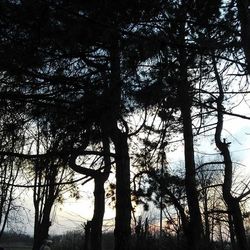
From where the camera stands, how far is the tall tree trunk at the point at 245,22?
6.04 metres

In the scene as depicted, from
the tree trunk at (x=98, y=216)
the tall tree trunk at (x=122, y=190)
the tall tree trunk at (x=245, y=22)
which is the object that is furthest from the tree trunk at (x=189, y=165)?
the tree trunk at (x=98, y=216)

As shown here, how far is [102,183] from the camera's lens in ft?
45.9

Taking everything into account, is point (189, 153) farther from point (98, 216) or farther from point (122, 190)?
point (98, 216)

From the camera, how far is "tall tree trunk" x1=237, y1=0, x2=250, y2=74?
604 cm

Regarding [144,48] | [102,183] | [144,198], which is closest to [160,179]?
[144,198]

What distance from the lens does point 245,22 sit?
618 cm

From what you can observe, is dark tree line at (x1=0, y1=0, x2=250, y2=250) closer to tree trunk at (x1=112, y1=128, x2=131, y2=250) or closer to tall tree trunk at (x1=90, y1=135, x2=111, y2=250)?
tree trunk at (x1=112, y1=128, x2=131, y2=250)

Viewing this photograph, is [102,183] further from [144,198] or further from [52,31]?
[52,31]

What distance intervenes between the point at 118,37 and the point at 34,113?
165 cm

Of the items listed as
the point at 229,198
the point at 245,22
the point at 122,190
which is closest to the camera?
the point at 245,22

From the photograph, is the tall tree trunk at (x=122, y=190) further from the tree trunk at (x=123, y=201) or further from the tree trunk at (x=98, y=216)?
the tree trunk at (x=98, y=216)

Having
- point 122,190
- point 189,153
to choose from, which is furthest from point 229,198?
point 122,190

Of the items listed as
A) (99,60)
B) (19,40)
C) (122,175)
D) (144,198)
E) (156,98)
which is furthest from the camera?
(144,198)

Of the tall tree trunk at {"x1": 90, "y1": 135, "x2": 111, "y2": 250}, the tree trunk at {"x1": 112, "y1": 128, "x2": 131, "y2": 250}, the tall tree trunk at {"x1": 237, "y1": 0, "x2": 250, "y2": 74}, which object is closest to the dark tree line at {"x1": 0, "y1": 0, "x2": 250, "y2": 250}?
the tall tree trunk at {"x1": 237, "y1": 0, "x2": 250, "y2": 74}
